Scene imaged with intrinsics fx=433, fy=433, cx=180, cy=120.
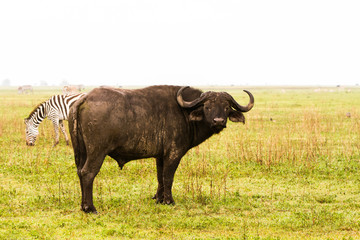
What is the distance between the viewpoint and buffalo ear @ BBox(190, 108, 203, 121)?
8.69 m

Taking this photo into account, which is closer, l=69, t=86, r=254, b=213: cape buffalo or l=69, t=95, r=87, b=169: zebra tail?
l=69, t=86, r=254, b=213: cape buffalo

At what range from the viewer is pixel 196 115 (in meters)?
8.73

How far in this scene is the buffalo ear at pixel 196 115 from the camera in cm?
869

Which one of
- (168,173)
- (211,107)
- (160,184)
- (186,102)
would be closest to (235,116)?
(211,107)

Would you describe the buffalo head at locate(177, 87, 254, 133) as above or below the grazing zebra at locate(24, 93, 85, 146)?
above

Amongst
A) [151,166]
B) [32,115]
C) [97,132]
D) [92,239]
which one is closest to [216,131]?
[97,132]

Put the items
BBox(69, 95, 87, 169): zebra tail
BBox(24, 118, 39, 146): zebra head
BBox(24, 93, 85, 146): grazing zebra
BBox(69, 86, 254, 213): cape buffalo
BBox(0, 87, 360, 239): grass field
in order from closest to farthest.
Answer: BBox(0, 87, 360, 239): grass field < BBox(69, 86, 254, 213): cape buffalo < BBox(69, 95, 87, 169): zebra tail < BBox(24, 118, 39, 146): zebra head < BBox(24, 93, 85, 146): grazing zebra

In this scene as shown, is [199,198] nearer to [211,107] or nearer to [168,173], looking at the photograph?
[168,173]

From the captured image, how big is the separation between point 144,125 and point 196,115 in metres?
1.08

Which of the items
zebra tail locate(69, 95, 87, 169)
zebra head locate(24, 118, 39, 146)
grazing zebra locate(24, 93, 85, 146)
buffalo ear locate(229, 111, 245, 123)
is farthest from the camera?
grazing zebra locate(24, 93, 85, 146)

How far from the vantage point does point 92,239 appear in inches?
268

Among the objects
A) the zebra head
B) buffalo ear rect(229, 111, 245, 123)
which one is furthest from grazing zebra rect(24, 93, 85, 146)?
buffalo ear rect(229, 111, 245, 123)

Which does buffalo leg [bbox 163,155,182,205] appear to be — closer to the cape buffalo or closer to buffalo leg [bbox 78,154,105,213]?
the cape buffalo

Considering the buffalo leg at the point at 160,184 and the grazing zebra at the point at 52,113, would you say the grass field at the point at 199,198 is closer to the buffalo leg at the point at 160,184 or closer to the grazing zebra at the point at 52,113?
the buffalo leg at the point at 160,184
